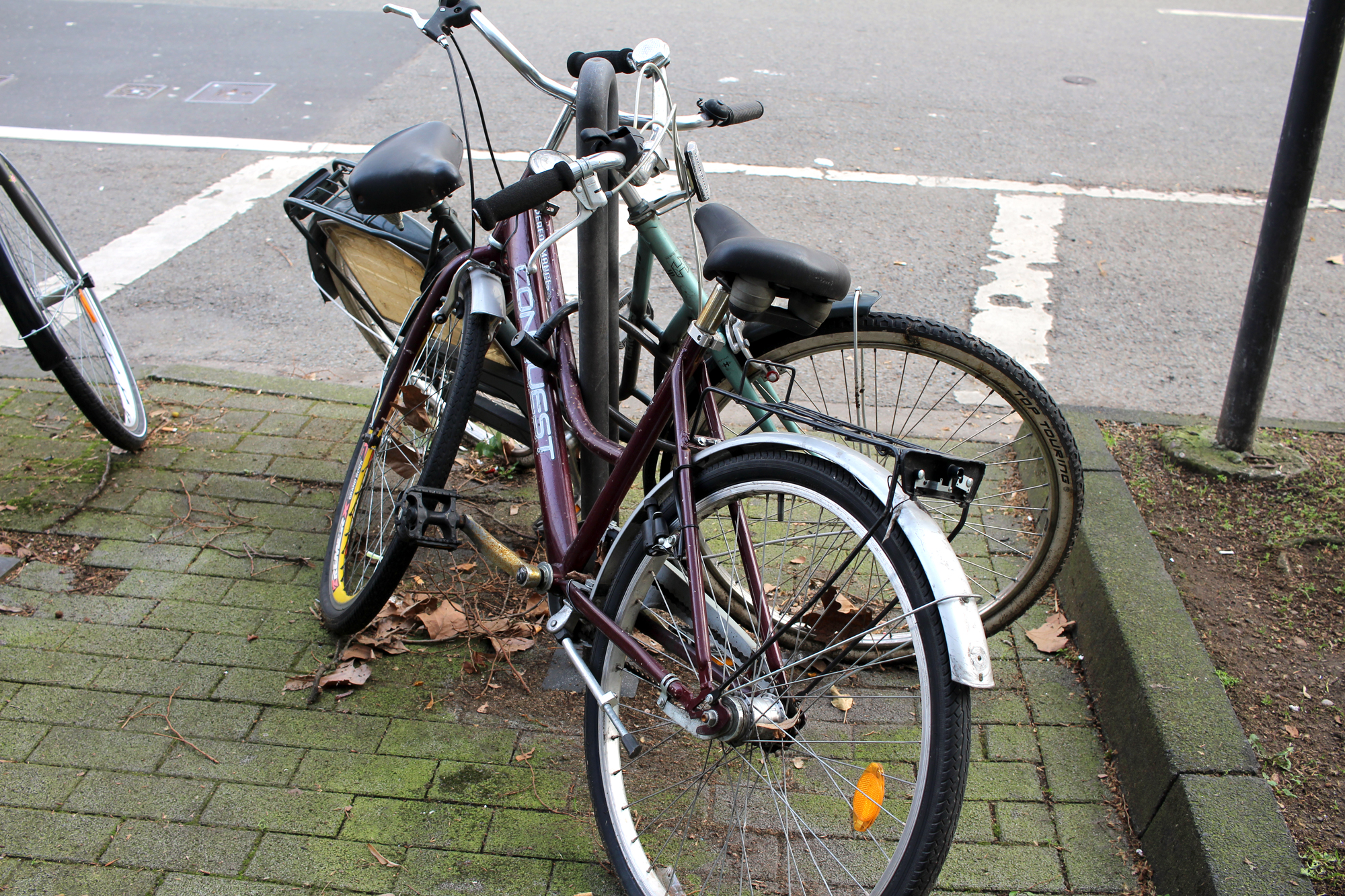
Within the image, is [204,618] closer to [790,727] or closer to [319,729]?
[319,729]

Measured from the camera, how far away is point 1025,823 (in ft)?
8.07

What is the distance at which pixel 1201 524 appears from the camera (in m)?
3.33

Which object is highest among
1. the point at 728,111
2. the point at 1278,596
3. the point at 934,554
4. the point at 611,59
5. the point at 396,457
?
the point at 611,59

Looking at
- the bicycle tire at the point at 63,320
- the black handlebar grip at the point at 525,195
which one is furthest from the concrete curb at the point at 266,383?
the black handlebar grip at the point at 525,195

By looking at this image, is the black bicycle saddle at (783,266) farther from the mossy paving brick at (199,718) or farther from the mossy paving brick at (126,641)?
the mossy paving brick at (126,641)

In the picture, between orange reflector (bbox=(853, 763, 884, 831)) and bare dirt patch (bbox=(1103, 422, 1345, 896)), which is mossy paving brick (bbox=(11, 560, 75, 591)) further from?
bare dirt patch (bbox=(1103, 422, 1345, 896))

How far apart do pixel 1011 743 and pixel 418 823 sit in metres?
1.50

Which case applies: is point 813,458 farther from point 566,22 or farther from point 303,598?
point 566,22

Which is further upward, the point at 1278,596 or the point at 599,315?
the point at 599,315

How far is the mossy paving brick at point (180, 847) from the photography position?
2.33m

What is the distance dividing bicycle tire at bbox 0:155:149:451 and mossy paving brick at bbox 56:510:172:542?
34 cm

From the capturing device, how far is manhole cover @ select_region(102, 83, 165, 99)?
8047mm

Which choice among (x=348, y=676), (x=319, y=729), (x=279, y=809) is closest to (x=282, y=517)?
(x=348, y=676)

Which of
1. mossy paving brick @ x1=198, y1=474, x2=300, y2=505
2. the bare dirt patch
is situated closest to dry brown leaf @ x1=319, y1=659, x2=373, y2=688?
mossy paving brick @ x1=198, y1=474, x2=300, y2=505
